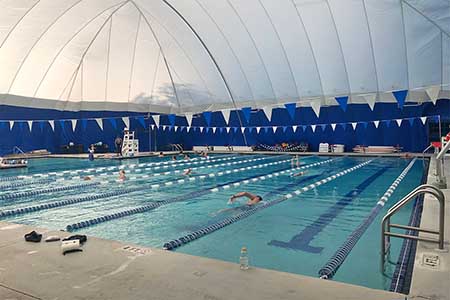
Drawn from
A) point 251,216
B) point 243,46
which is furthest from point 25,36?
point 251,216

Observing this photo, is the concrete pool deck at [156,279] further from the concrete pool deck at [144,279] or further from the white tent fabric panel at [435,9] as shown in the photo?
the white tent fabric panel at [435,9]

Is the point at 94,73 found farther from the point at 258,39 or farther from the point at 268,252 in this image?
the point at 268,252

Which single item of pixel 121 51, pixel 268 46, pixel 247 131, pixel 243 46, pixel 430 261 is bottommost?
pixel 430 261

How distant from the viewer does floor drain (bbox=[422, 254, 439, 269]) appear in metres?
3.10

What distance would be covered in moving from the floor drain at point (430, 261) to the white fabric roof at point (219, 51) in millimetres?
10996

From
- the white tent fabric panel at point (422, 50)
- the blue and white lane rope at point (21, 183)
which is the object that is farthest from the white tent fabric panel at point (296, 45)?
the blue and white lane rope at point (21, 183)

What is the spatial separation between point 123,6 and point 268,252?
54.1ft

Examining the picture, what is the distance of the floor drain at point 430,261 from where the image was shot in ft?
10.2

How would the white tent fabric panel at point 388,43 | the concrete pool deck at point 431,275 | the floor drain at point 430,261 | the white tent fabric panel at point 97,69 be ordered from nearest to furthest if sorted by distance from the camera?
the concrete pool deck at point 431,275, the floor drain at point 430,261, the white tent fabric panel at point 388,43, the white tent fabric panel at point 97,69

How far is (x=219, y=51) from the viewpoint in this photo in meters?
17.5

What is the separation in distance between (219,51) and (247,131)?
347 inches

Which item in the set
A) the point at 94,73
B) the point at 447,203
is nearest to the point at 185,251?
the point at 447,203

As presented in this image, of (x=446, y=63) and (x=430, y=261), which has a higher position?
(x=446, y=63)

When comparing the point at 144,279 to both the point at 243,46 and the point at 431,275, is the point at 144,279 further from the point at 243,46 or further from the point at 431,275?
the point at 243,46
